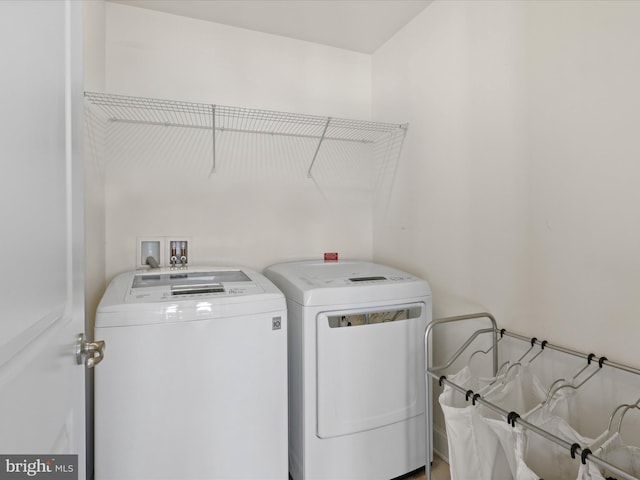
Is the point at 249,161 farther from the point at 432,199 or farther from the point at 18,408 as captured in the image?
the point at 18,408

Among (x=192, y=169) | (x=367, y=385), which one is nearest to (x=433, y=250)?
(x=367, y=385)

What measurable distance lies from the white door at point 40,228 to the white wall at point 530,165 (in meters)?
1.53

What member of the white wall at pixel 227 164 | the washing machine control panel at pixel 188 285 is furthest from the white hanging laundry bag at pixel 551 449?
the white wall at pixel 227 164

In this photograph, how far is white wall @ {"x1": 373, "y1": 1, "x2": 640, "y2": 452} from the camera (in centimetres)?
112

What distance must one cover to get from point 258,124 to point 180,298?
1309 millimetres

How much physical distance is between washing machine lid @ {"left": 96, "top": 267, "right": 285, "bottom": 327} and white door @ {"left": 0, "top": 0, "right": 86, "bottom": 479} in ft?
1.45

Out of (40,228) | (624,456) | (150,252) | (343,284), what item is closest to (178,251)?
→ (150,252)

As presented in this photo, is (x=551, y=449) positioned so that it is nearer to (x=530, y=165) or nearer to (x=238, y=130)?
(x=530, y=165)

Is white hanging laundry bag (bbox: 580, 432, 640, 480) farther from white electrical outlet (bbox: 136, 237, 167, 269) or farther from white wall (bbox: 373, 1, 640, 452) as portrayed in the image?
white electrical outlet (bbox: 136, 237, 167, 269)

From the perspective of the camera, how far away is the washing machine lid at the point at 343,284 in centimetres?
152

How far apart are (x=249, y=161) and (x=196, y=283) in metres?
0.92

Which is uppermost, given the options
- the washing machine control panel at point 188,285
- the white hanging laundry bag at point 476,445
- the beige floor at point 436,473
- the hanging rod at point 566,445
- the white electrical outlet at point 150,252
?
the white electrical outlet at point 150,252

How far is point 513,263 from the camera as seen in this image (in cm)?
147

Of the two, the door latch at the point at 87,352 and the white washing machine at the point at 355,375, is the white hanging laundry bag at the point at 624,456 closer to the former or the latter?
the white washing machine at the point at 355,375
